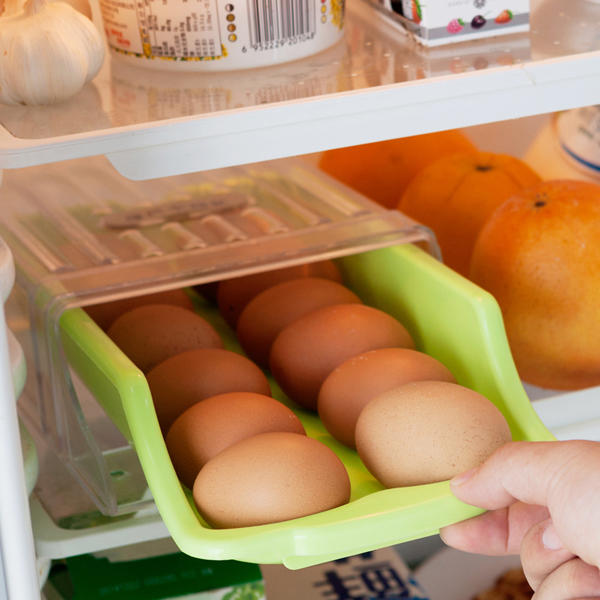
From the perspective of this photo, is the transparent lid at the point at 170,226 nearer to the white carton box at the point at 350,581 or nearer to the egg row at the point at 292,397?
the egg row at the point at 292,397

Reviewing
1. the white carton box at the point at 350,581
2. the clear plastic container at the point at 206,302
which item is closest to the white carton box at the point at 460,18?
the clear plastic container at the point at 206,302

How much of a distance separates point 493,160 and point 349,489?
51 cm

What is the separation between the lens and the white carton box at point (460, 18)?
69 cm

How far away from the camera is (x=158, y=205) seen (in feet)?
3.06

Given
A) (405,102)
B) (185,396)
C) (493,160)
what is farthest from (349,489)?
(493,160)

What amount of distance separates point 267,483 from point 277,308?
26cm

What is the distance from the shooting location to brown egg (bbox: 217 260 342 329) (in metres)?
0.91

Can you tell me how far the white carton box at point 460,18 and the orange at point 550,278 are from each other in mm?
201

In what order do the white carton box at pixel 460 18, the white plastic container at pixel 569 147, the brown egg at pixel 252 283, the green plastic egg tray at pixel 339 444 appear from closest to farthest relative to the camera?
the green plastic egg tray at pixel 339 444 → the white carton box at pixel 460 18 → the brown egg at pixel 252 283 → the white plastic container at pixel 569 147

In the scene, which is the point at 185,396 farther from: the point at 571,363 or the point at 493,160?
the point at 493,160

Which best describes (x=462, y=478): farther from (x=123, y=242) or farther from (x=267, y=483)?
(x=123, y=242)

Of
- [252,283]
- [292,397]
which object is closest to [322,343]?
[292,397]

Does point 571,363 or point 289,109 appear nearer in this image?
point 289,109

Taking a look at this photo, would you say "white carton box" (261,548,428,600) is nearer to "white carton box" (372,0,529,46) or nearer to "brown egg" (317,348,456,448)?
"brown egg" (317,348,456,448)
